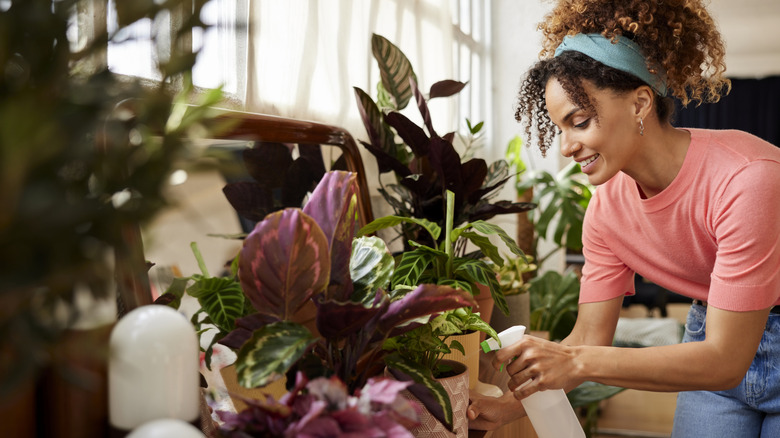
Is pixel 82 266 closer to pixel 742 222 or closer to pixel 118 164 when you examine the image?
pixel 118 164

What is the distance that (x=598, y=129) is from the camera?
1.25 m

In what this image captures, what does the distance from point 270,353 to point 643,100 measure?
1000 mm

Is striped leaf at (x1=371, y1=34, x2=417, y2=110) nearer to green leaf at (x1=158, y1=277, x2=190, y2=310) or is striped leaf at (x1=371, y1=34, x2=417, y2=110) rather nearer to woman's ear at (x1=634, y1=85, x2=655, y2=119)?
woman's ear at (x1=634, y1=85, x2=655, y2=119)

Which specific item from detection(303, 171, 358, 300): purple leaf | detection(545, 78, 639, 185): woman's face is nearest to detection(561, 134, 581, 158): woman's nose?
detection(545, 78, 639, 185): woman's face

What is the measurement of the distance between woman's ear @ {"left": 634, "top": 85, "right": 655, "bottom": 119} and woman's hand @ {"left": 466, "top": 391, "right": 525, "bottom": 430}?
62 cm

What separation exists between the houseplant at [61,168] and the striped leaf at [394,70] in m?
1.16

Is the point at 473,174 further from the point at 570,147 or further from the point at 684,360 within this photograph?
the point at 684,360

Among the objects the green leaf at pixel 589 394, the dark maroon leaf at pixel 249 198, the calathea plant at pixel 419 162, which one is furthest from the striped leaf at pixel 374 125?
the green leaf at pixel 589 394

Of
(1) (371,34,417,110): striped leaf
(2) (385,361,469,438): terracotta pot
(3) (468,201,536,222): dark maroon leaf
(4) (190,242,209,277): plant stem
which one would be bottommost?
(2) (385,361,469,438): terracotta pot

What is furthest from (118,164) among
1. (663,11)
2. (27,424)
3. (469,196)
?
(663,11)

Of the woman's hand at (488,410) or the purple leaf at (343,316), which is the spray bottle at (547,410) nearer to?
the woman's hand at (488,410)

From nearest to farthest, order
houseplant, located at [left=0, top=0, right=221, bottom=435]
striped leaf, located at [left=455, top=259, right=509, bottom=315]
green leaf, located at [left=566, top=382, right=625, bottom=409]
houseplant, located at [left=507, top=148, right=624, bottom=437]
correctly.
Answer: houseplant, located at [left=0, top=0, right=221, bottom=435] < striped leaf, located at [left=455, top=259, right=509, bottom=315] < green leaf, located at [left=566, top=382, right=625, bottom=409] < houseplant, located at [left=507, top=148, right=624, bottom=437]

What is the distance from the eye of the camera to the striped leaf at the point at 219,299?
0.81m

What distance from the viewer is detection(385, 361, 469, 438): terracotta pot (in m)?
0.76
